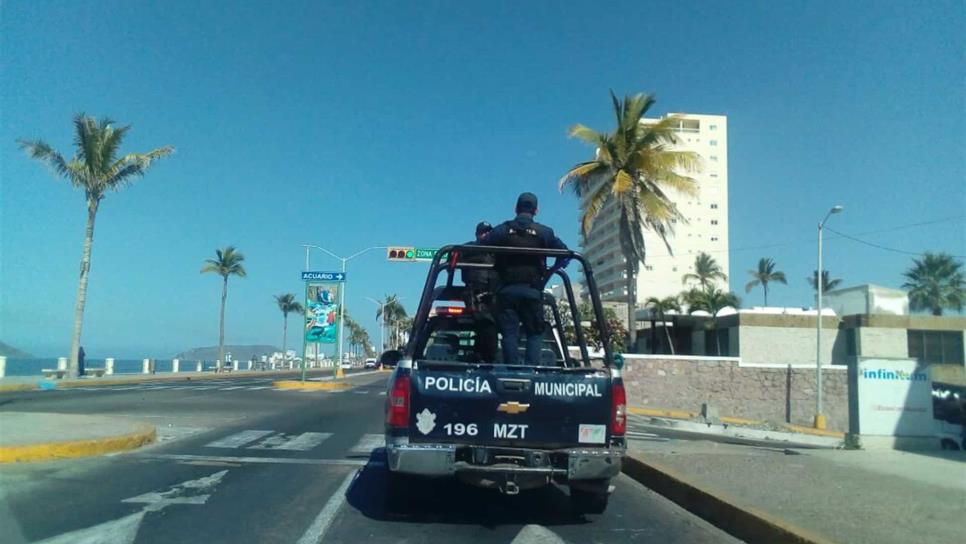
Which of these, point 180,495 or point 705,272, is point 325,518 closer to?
point 180,495

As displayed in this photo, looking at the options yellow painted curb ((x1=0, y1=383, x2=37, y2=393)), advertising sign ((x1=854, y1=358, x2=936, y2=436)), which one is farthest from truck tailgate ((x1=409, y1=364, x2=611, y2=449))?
yellow painted curb ((x1=0, y1=383, x2=37, y2=393))

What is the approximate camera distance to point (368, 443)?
11430 mm

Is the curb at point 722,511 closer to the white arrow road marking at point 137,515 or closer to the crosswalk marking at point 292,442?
the white arrow road marking at point 137,515

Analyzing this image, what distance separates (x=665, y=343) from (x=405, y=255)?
18589 millimetres

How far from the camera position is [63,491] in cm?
695

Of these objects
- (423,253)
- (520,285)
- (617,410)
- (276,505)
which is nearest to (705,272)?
(423,253)

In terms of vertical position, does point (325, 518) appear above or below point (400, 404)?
below

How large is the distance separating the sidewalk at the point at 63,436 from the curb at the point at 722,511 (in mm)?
6891

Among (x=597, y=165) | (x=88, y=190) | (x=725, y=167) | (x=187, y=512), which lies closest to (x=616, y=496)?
(x=187, y=512)

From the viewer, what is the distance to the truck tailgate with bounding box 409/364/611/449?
18.5 ft

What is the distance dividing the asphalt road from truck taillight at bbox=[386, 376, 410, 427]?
91 centimetres

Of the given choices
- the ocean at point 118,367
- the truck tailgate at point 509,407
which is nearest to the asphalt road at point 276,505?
the truck tailgate at point 509,407

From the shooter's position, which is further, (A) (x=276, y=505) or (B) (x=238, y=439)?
(B) (x=238, y=439)

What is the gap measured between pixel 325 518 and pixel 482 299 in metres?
2.52
